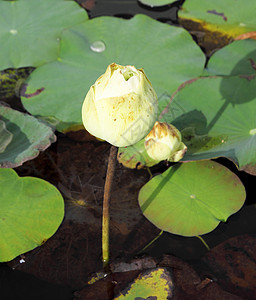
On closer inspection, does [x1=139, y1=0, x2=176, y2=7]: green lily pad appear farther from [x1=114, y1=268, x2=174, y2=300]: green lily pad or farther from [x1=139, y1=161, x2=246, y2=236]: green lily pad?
[x1=114, y1=268, x2=174, y2=300]: green lily pad

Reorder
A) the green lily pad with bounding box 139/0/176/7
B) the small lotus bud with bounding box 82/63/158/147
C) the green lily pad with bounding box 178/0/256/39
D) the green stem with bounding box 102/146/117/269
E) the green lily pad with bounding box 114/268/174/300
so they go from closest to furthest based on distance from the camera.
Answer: the small lotus bud with bounding box 82/63/158/147, the green stem with bounding box 102/146/117/269, the green lily pad with bounding box 114/268/174/300, the green lily pad with bounding box 178/0/256/39, the green lily pad with bounding box 139/0/176/7

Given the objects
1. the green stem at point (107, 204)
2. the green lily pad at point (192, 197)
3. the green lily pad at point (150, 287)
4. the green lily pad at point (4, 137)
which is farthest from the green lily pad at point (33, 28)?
the green lily pad at point (150, 287)

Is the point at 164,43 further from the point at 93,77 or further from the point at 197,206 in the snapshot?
the point at 197,206

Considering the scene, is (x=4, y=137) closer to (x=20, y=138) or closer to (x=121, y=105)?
(x=20, y=138)

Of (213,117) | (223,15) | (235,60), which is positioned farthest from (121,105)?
(223,15)

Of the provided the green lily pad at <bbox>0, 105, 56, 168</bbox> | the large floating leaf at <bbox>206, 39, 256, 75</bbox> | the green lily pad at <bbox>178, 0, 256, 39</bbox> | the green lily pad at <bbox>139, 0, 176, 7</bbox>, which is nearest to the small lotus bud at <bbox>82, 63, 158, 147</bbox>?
the green lily pad at <bbox>0, 105, 56, 168</bbox>

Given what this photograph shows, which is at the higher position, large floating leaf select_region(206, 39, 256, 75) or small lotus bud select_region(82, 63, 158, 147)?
small lotus bud select_region(82, 63, 158, 147)

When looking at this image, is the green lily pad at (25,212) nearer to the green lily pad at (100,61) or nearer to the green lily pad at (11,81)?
the green lily pad at (100,61)
